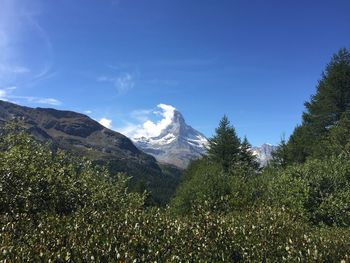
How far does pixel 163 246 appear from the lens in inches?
509

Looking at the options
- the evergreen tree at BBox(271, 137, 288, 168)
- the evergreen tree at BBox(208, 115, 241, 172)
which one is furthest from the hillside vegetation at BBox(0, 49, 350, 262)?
the evergreen tree at BBox(271, 137, 288, 168)

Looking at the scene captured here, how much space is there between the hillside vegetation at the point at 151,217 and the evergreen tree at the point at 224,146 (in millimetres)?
23465

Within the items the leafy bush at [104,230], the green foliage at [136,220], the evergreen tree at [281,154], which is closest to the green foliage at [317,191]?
the green foliage at [136,220]

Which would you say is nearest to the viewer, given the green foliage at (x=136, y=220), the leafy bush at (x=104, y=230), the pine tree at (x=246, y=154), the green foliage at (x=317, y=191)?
the leafy bush at (x=104, y=230)

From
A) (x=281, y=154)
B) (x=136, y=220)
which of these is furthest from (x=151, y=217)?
(x=281, y=154)

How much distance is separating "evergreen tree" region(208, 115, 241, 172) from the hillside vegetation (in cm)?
2346

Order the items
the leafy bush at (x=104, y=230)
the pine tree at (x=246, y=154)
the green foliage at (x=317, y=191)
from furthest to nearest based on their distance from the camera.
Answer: the pine tree at (x=246, y=154), the green foliage at (x=317, y=191), the leafy bush at (x=104, y=230)

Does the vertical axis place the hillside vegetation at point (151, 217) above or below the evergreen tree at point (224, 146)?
below

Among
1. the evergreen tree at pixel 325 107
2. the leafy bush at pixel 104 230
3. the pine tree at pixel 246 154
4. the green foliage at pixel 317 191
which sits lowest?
the leafy bush at pixel 104 230

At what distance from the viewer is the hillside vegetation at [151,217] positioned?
12141 millimetres

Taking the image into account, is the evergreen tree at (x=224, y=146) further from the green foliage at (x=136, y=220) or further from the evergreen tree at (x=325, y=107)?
the green foliage at (x=136, y=220)

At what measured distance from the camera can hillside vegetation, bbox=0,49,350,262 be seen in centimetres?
1214

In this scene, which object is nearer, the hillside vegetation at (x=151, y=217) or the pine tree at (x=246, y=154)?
the hillside vegetation at (x=151, y=217)

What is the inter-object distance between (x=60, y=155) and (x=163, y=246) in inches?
670
